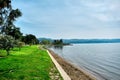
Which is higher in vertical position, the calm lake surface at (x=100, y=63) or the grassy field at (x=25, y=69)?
the grassy field at (x=25, y=69)

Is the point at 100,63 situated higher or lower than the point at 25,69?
lower

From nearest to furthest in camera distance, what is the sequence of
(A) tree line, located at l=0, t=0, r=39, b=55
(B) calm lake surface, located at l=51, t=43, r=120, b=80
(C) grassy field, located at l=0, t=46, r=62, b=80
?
(C) grassy field, located at l=0, t=46, r=62, b=80, (B) calm lake surface, located at l=51, t=43, r=120, b=80, (A) tree line, located at l=0, t=0, r=39, b=55

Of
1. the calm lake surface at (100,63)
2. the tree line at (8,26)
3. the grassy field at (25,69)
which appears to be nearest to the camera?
the grassy field at (25,69)

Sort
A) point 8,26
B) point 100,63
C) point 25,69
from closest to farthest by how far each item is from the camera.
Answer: point 25,69 → point 100,63 → point 8,26

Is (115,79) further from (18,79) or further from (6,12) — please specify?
(6,12)

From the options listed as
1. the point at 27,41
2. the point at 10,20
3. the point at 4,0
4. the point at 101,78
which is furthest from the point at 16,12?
the point at 27,41

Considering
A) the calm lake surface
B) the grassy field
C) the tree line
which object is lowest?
the calm lake surface

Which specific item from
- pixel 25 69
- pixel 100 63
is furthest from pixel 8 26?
pixel 25 69

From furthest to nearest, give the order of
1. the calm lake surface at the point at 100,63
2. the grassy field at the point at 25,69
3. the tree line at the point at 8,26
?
1. the tree line at the point at 8,26
2. the calm lake surface at the point at 100,63
3. the grassy field at the point at 25,69

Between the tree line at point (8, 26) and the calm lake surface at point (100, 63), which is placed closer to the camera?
the calm lake surface at point (100, 63)

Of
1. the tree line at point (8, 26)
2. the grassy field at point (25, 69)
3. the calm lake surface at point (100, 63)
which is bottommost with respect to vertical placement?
the calm lake surface at point (100, 63)

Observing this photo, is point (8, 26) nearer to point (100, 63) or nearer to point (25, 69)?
point (100, 63)


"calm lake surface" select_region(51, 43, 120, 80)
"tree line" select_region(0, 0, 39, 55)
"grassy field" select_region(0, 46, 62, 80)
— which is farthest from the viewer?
"tree line" select_region(0, 0, 39, 55)

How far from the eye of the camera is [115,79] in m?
23.4
